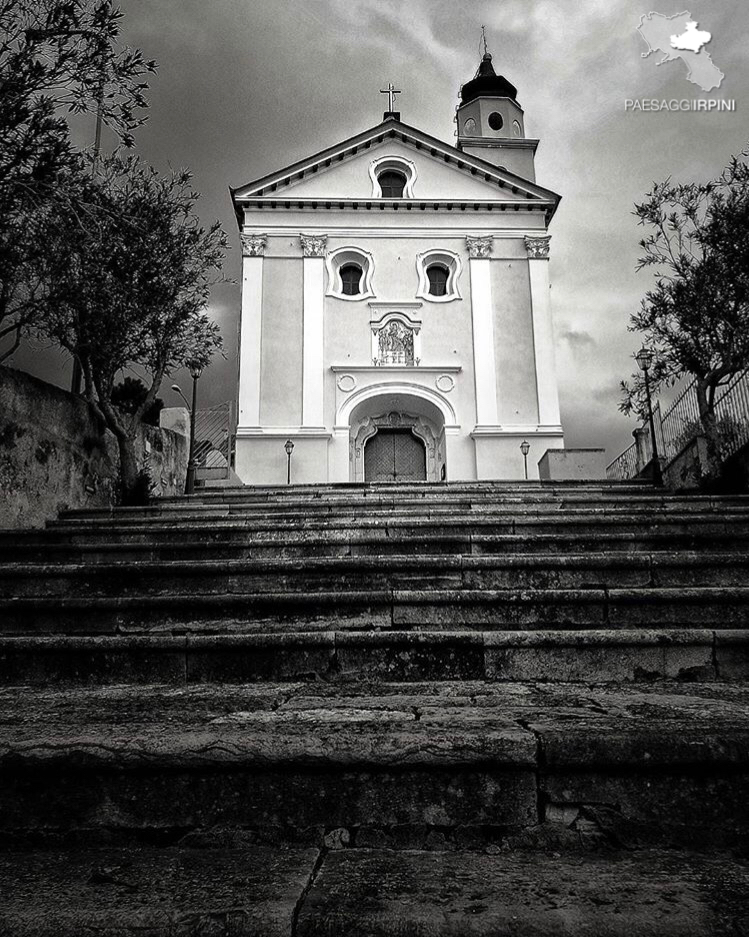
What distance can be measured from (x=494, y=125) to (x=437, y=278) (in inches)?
698

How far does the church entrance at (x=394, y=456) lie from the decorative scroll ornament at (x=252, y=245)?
6356 mm

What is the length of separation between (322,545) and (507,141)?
3213 cm

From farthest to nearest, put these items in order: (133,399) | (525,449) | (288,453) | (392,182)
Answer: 1. (392,182)
2. (525,449)
3. (288,453)
4. (133,399)

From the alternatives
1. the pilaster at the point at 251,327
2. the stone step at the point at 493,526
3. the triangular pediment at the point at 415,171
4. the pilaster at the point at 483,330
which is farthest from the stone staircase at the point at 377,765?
the triangular pediment at the point at 415,171

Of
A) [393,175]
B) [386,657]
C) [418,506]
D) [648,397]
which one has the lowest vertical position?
[386,657]

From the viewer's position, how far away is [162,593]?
446 centimetres

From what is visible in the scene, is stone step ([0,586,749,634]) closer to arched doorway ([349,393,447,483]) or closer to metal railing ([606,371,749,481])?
metal railing ([606,371,749,481])

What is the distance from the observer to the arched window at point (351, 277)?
1975 cm

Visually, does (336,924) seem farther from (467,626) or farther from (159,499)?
(159,499)

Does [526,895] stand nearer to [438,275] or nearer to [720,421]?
[720,421]

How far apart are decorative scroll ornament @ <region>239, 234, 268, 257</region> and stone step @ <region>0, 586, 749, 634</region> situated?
16.8 meters

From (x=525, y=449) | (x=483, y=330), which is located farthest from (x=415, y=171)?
(x=525, y=449)

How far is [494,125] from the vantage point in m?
32.8

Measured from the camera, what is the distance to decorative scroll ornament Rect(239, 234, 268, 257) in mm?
19125
